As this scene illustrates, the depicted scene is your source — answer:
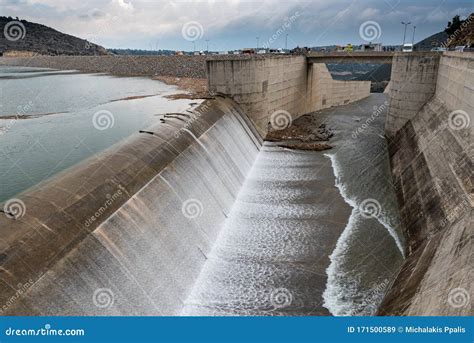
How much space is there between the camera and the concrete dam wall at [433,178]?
986 centimetres

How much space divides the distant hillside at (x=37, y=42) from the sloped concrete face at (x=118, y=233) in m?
155

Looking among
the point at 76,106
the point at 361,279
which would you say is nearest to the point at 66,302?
the point at 361,279

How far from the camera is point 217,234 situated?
1590cm

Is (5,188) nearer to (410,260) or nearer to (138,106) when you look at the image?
(410,260)

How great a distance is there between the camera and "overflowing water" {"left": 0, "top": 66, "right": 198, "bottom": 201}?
19.3 m

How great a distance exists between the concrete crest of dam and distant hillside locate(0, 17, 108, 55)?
153251mm

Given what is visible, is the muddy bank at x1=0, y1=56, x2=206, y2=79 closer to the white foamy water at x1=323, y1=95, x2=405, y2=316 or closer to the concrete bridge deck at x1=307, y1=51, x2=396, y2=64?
the concrete bridge deck at x1=307, y1=51, x2=396, y2=64

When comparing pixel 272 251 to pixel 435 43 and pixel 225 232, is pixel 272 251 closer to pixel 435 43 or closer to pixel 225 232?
pixel 225 232

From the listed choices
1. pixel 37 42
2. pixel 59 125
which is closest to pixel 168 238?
pixel 59 125

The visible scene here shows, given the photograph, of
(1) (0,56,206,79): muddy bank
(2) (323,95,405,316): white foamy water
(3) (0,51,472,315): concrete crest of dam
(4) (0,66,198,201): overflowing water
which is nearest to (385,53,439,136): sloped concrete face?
(3) (0,51,472,315): concrete crest of dam

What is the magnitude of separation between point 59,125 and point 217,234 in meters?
18.8

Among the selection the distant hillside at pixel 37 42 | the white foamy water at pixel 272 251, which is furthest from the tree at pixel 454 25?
the distant hillside at pixel 37 42

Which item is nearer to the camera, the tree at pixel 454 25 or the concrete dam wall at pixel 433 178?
the concrete dam wall at pixel 433 178

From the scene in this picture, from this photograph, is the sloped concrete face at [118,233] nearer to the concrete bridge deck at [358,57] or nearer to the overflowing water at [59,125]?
the overflowing water at [59,125]
